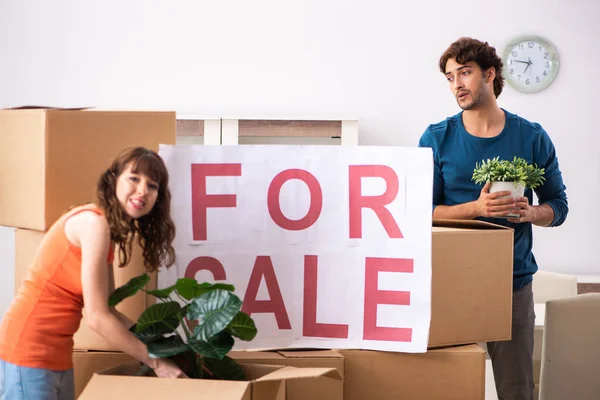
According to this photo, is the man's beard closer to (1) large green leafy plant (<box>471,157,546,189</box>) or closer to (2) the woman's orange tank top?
(1) large green leafy plant (<box>471,157,546,189</box>)

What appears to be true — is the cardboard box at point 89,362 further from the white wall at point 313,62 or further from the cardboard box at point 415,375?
the white wall at point 313,62

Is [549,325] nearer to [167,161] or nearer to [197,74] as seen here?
[167,161]

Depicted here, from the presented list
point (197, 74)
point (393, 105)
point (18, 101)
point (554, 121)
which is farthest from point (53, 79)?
point (554, 121)

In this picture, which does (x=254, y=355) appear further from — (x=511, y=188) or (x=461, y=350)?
(x=511, y=188)

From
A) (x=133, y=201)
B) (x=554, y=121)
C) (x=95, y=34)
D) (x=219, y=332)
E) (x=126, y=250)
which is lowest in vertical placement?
(x=219, y=332)

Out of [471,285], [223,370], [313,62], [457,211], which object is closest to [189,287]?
[223,370]

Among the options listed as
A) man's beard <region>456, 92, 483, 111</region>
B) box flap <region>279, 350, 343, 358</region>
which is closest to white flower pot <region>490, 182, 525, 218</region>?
man's beard <region>456, 92, 483, 111</region>

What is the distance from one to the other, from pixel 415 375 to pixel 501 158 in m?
0.72

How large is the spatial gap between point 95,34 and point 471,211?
3603mm

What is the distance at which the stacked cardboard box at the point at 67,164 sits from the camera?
5.87 ft

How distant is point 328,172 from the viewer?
184 centimetres

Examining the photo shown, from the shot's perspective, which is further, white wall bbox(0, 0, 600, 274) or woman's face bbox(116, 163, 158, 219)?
white wall bbox(0, 0, 600, 274)

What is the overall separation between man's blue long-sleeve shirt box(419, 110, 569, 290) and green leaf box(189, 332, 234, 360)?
0.96 m

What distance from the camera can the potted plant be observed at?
2.03 metres
